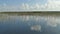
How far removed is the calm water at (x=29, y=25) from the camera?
981mm

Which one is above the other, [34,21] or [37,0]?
[37,0]

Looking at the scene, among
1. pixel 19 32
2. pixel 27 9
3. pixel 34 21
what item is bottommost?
pixel 19 32

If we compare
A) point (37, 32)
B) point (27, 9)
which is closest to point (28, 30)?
point (37, 32)

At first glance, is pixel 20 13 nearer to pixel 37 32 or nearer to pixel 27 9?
pixel 27 9

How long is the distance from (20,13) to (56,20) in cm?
34

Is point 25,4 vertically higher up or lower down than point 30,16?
higher up

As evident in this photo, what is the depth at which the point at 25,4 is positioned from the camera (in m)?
0.96

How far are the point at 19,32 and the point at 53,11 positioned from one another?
373mm

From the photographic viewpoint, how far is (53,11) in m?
0.94

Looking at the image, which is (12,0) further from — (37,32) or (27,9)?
(37,32)

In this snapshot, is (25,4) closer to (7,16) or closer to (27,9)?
(27,9)

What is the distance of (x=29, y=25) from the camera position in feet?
3.28

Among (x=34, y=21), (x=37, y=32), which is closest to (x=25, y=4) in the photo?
(x=34, y=21)

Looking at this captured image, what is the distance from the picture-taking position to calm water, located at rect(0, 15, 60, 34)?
981 mm
